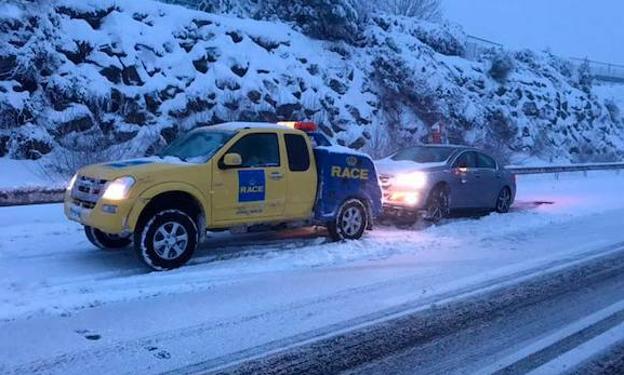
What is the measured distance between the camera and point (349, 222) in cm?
1020

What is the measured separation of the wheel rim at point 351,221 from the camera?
10.1 m

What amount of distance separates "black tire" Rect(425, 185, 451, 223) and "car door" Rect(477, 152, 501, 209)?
4.28 feet

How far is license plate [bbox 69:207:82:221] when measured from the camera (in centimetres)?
802

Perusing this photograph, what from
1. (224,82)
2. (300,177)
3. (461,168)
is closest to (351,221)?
(300,177)

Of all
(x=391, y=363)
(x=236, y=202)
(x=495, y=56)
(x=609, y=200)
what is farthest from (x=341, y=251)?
(x=495, y=56)

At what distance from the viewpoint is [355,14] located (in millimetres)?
24062

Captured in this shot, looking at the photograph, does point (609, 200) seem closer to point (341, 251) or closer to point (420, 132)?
point (420, 132)

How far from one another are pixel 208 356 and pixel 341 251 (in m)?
4.41

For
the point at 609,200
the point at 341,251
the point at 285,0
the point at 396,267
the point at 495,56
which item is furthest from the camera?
the point at 495,56

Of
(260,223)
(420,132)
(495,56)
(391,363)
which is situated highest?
(495,56)

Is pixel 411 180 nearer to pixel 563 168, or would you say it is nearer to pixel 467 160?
pixel 467 160

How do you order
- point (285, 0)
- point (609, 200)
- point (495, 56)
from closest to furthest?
point (609, 200) < point (285, 0) < point (495, 56)

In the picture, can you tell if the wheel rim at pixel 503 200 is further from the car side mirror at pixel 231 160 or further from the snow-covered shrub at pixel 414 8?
the snow-covered shrub at pixel 414 8

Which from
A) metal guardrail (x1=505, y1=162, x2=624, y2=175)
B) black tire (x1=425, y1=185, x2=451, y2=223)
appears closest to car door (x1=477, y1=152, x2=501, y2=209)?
black tire (x1=425, y1=185, x2=451, y2=223)
